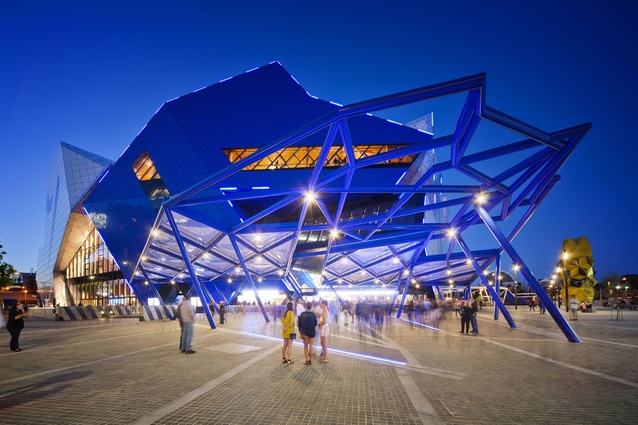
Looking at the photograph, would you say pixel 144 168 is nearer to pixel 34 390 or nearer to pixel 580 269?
pixel 34 390

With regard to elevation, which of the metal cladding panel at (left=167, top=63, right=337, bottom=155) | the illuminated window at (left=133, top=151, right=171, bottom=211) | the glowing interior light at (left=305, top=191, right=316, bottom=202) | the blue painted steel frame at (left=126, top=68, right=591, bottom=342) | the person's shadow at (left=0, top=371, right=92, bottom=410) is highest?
the metal cladding panel at (left=167, top=63, right=337, bottom=155)

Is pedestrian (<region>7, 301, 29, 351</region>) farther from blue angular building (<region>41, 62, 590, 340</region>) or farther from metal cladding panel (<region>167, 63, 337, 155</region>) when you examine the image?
metal cladding panel (<region>167, 63, 337, 155</region>)


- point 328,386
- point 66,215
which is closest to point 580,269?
point 328,386

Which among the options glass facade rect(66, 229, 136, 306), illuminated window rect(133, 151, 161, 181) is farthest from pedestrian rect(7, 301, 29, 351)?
glass facade rect(66, 229, 136, 306)

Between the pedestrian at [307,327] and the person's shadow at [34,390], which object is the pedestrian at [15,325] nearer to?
the person's shadow at [34,390]

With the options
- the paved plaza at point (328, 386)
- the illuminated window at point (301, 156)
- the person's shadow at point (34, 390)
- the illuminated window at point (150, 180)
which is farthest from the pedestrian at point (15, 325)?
the illuminated window at point (301, 156)

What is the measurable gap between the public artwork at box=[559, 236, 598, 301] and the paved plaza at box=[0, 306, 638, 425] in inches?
1305

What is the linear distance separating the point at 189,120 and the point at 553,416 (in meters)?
40.4

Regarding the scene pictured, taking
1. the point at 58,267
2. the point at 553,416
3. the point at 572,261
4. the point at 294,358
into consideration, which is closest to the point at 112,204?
the point at 58,267

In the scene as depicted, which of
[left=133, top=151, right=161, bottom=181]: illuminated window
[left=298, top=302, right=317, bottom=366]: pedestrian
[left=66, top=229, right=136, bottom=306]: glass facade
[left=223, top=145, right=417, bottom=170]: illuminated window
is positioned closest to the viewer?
[left=298, top=302, right=317, bottom=366]: pedestrian

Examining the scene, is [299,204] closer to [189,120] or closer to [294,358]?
[189,120]

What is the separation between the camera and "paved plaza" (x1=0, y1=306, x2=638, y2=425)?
511cm

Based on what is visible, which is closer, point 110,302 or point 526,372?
point 526,372

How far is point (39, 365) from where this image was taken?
921 centimetres
